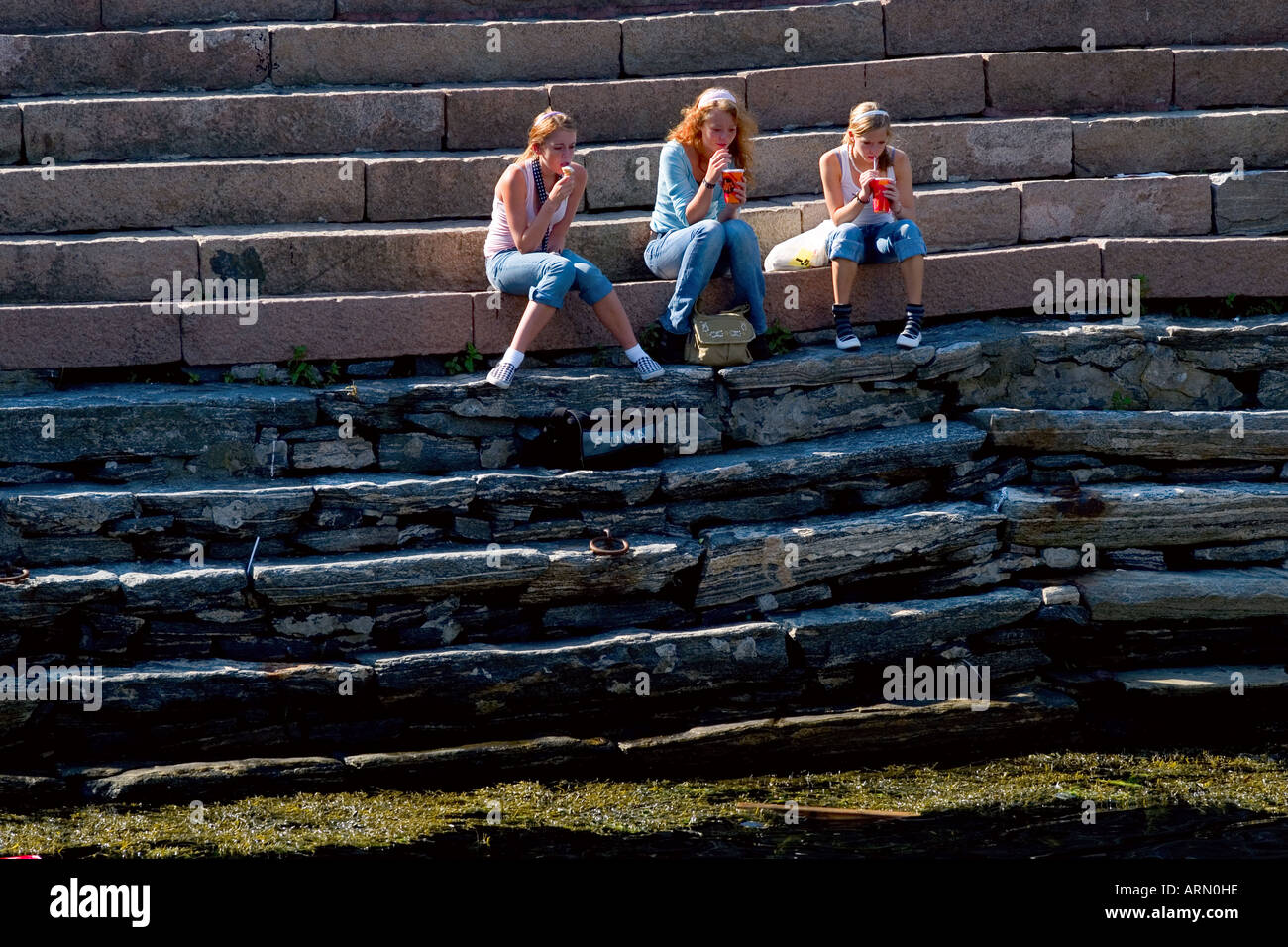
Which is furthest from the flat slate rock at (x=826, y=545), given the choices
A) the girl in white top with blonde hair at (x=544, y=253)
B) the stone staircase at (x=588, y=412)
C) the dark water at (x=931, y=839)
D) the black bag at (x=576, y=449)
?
the dark water at (x=931, y=839)

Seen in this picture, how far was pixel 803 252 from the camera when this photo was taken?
24.1ft

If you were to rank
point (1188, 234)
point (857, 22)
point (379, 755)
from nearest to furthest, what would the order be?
point (379, 755), point (1188, 234), point (857, 22)

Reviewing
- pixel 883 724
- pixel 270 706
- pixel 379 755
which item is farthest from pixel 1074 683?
pixel 270 706

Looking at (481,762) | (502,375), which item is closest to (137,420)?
(502,375)

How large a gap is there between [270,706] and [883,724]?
2683 mm

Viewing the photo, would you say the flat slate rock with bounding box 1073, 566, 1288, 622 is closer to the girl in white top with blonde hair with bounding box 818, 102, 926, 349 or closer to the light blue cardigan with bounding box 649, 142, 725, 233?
the girl in white top with blonde hair with bounding box 818, 102, 926, 349

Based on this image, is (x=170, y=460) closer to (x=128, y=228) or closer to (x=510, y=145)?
(x=128, y=228)

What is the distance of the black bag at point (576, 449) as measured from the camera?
645cm

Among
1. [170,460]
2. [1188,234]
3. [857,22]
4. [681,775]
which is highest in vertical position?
[857,22]

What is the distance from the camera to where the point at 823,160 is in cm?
721

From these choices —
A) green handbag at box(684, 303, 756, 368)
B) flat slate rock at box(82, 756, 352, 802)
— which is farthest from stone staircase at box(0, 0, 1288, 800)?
green handbag at box(684, 303, 756, 368)

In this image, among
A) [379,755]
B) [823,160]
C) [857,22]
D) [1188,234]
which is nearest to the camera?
[379,755]

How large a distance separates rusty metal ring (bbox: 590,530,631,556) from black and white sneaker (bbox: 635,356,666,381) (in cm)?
84

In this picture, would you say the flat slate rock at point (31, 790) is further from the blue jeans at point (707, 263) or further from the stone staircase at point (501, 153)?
the blue jeans at point (707, 263)
